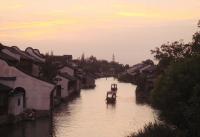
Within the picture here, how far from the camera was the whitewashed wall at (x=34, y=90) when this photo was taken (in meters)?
45.9

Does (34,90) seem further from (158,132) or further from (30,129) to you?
(158,132)

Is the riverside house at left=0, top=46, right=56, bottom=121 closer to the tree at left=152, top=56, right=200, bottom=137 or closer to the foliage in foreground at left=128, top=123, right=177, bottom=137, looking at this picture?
the tree at left=152, top=56, right=200, bottom=137

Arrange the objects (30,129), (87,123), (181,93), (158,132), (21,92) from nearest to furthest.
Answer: (158,132)
(181,93)
(30,129)
(87,123)
(21,92)

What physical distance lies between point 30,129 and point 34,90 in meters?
8.34

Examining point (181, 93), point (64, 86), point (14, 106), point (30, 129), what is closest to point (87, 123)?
point (30, 129)

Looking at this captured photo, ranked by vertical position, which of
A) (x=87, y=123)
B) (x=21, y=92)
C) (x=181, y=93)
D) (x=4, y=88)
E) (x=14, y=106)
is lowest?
(x=87, y=123)

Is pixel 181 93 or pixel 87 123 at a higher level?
pixel 181 93

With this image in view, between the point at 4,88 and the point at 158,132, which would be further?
the point at 4,88

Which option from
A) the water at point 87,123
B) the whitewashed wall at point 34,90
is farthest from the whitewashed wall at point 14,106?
the whitewashed wall at point 34,90

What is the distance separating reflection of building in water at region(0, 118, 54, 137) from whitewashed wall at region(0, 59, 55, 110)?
391 centimetres

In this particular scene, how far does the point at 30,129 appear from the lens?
127 feet

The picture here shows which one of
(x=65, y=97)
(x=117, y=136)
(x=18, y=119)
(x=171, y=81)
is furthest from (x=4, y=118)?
(x=65, y=97)

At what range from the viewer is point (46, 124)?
4147 cm

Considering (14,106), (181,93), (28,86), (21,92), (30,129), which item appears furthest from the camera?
(28,86)
